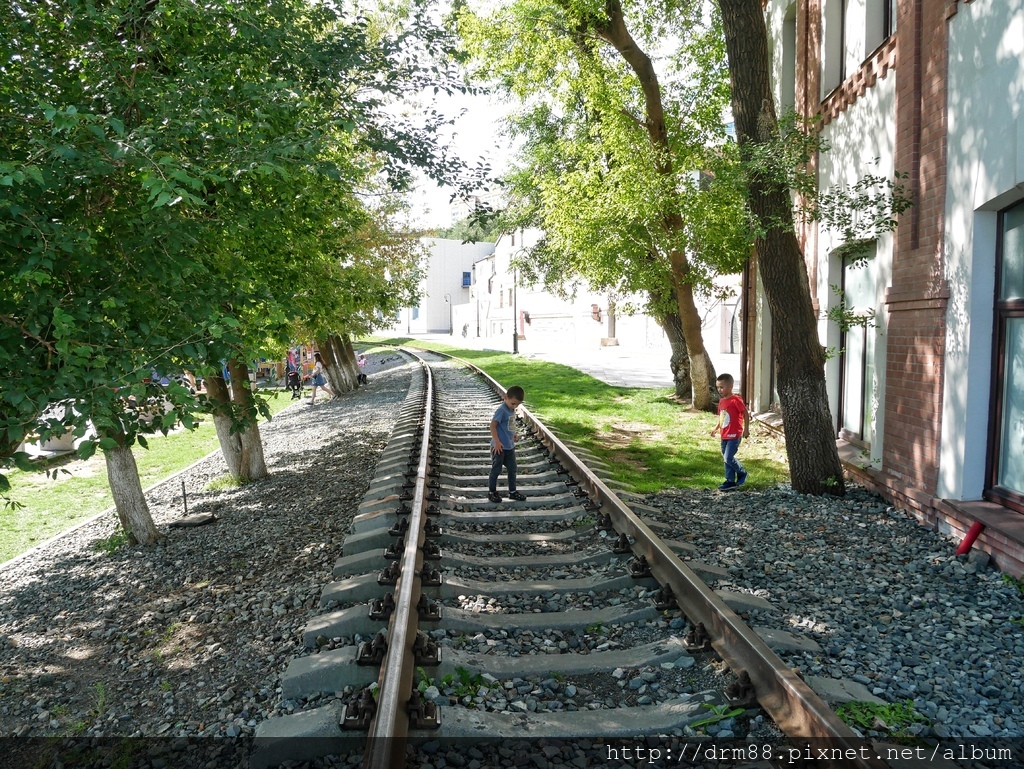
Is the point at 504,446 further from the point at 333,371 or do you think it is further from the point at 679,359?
the point at 333,371

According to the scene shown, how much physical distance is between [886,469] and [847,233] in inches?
99.4

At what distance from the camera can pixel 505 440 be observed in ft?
24.3

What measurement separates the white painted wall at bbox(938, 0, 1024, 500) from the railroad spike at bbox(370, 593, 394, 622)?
15.9 ft

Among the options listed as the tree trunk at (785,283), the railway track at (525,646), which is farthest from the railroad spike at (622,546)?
the tree trunk at (785,283)

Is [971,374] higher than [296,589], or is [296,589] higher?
[971,374]

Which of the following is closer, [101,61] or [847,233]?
[101,61]

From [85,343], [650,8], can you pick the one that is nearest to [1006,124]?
[85,343]

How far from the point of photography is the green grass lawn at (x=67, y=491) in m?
11.3

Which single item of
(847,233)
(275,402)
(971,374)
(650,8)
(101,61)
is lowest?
(275,402)

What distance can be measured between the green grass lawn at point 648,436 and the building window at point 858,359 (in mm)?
1043

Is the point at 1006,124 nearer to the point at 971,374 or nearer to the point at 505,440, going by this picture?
the point at 971,374

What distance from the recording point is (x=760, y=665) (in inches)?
133

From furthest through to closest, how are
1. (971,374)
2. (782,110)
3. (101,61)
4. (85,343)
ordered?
1. (782,110)
2. (971,374)
3. (101,61)
4. (85,343)

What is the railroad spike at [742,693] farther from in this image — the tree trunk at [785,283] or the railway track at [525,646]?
the tree trunk at [785,283]
